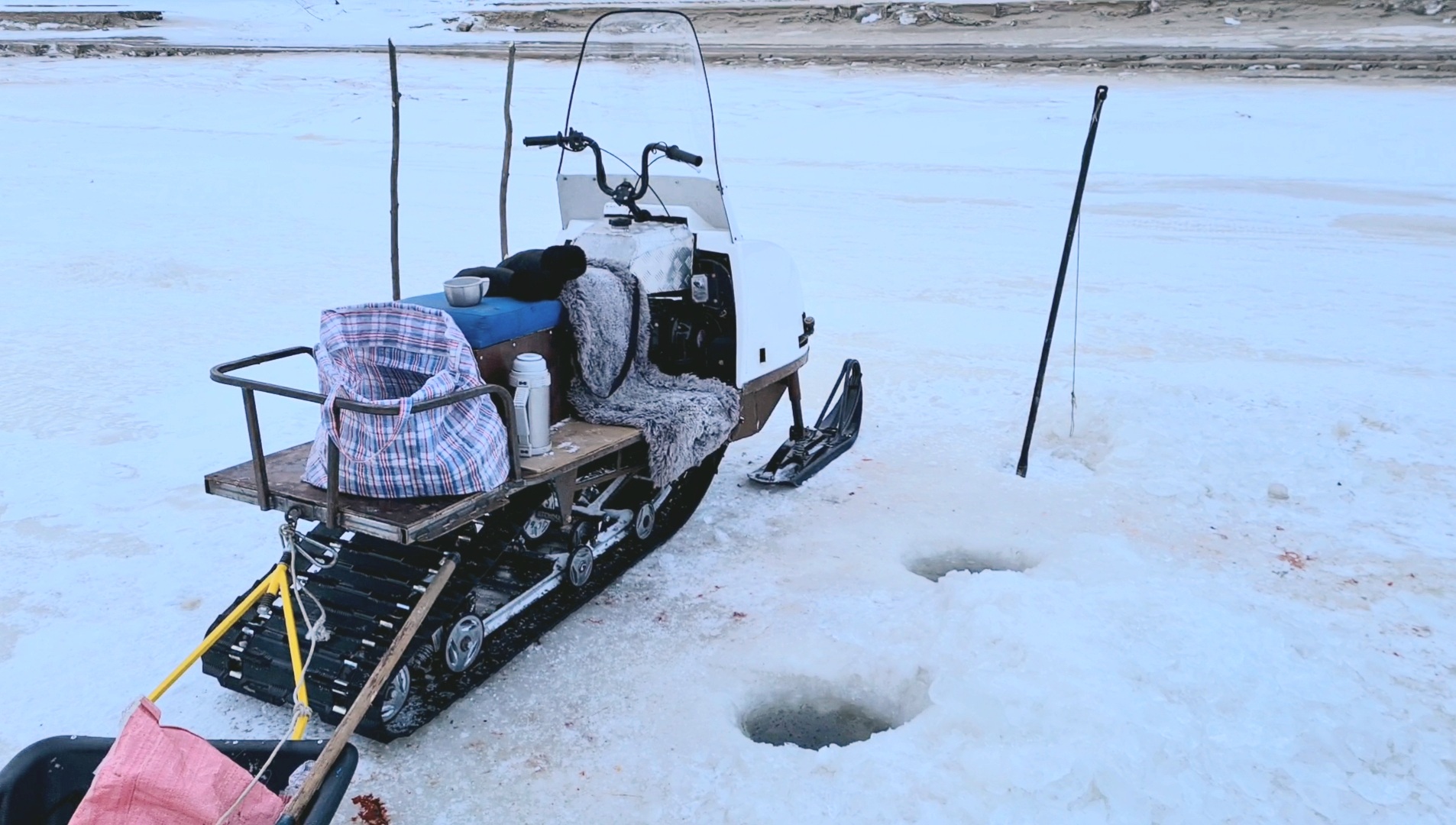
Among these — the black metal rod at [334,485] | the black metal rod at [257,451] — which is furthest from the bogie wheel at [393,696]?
the black metal rod at [257,451]

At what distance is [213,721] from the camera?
3.43 metres

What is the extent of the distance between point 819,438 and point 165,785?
383 centimetres

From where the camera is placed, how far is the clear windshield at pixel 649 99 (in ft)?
16.1

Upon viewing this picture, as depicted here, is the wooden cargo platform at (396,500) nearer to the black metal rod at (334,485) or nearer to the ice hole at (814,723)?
the black metal rod at (334,485)

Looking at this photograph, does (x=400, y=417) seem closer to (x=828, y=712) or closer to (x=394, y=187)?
(x=828, y=712)

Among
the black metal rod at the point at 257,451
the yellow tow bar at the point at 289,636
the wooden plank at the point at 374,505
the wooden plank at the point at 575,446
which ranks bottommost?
the yellow tow bar at the point at 289,636

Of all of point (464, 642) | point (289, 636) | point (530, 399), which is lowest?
point (464, 642)

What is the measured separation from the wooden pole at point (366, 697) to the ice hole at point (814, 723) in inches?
43.3

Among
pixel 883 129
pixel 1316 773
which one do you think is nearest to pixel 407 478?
pixel 1316 773

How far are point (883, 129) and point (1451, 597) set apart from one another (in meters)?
15.0

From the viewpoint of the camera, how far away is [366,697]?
287 centimetres

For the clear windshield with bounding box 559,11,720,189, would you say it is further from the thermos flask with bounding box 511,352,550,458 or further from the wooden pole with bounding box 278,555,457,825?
the wooden pole with bounding box 278,555,457,825

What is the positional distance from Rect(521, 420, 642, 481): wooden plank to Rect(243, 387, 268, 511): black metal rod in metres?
0.77

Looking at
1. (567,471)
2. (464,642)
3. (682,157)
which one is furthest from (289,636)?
(682,157)
